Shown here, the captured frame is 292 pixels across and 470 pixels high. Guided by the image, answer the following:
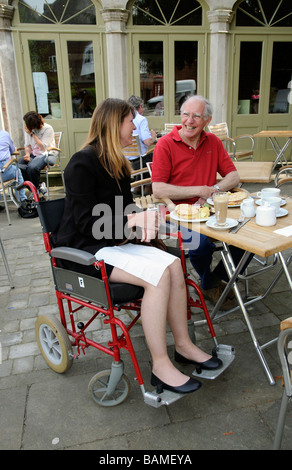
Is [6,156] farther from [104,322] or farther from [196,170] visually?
[104,322]

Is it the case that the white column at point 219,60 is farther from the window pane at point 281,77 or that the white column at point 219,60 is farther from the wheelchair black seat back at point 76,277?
the wheelchair black seat back at point 76,277

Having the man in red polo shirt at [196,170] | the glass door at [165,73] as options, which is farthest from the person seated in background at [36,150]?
the man in red polo shirt at [196,170]

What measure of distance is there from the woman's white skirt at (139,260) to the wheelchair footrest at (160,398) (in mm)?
525

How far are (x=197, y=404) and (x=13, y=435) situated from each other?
3.06 ft

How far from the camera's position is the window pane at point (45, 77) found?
255 inches

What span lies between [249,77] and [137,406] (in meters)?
6.90

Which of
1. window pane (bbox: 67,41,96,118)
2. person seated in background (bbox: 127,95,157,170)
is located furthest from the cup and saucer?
window pane (bbox: 67,41,96,118)

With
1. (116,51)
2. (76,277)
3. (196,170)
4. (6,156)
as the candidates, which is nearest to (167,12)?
(116,51)

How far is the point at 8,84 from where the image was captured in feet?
21.1

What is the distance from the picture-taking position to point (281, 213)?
7.18ft

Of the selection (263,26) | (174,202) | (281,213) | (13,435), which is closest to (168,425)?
(13,435)

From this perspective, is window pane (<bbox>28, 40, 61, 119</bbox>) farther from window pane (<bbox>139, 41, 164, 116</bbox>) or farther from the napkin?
the napkin
